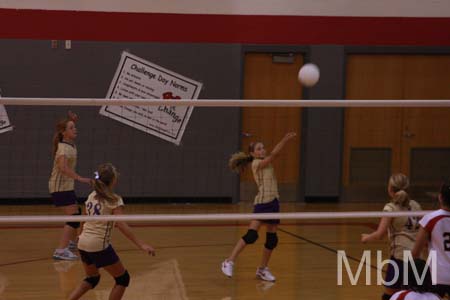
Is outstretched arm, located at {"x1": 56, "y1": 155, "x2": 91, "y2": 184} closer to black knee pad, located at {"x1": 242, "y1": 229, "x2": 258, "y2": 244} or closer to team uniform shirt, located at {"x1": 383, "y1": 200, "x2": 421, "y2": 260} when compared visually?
black knee pad, located at {"x1": 242, "y1": 229, "x2": 258, "y2": 244}

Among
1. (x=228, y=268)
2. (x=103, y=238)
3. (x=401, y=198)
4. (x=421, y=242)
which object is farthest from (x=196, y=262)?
(x=421, y=242)

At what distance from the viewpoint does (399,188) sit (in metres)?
7.02

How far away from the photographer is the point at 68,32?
46.9ft

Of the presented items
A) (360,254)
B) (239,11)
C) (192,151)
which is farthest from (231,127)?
(360,254)

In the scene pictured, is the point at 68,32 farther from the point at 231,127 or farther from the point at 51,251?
the point at 51,251

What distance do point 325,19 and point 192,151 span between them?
326 cm

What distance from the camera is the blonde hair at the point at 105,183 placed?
7.54 m

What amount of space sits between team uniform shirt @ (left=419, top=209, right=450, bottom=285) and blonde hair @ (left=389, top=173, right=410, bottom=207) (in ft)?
2.64

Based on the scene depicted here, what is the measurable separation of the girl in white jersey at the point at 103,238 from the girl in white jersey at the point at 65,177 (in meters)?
2.34

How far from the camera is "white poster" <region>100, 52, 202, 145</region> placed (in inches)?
571

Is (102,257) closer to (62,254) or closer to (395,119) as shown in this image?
(62,254)

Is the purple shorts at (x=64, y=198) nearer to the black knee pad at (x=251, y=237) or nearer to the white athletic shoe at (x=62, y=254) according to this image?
the white athletic shoe at (x=62, y=254)

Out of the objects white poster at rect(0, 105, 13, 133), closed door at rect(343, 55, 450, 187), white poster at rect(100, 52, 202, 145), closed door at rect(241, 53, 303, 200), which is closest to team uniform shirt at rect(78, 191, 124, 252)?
white poster at rect(0, 105, 13, 133)

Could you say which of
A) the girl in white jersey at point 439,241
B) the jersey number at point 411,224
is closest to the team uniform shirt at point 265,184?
the jersey number at point 411,224
